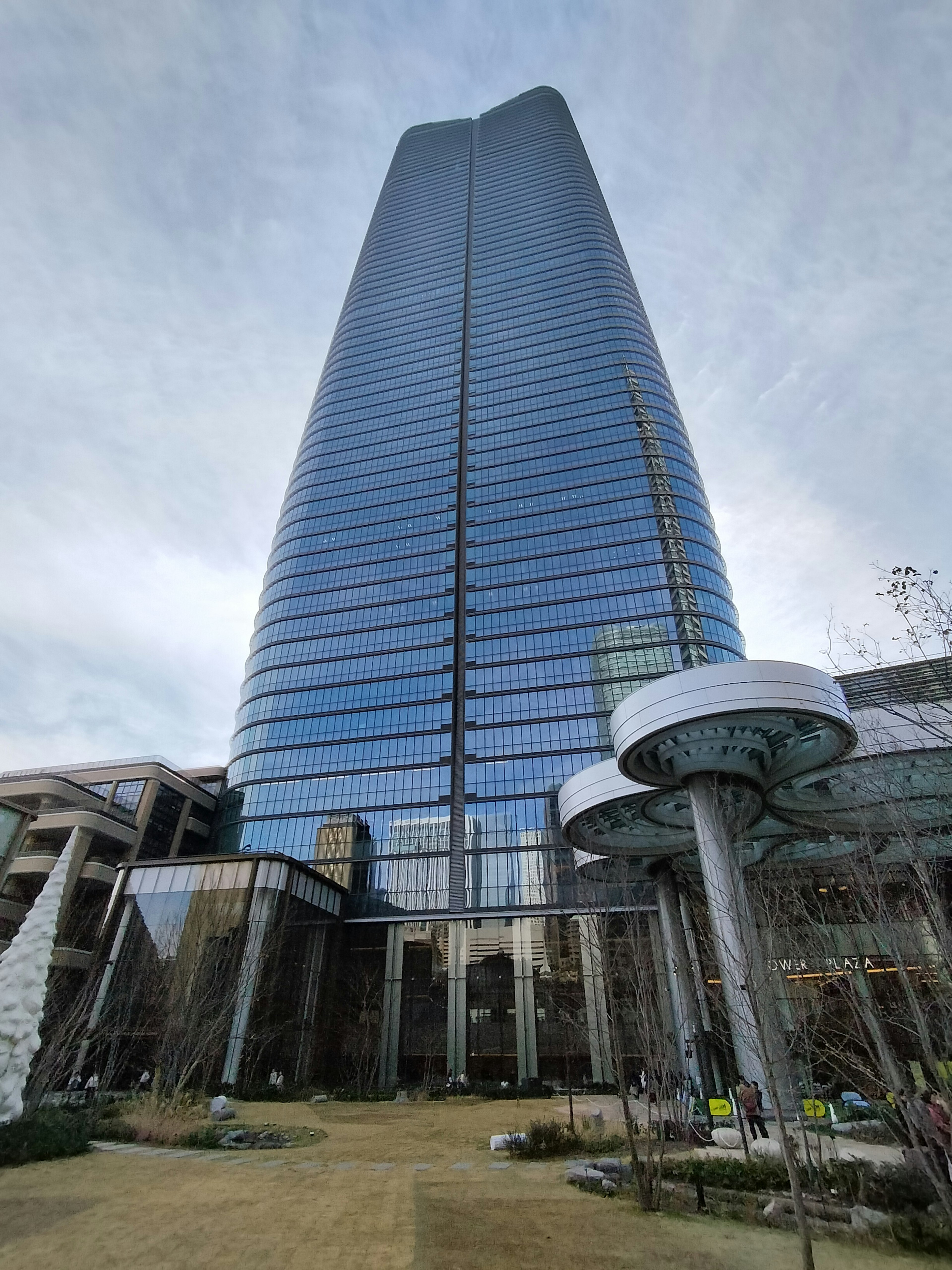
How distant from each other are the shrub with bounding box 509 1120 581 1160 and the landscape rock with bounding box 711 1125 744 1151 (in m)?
3.69

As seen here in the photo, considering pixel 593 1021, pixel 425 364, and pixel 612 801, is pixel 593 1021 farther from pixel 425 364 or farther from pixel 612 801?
pixel 425 364

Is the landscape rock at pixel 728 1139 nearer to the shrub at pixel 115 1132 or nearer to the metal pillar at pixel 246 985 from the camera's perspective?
the shrub at pixel 115 1132

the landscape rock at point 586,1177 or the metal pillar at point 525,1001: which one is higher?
the metal pillar at point 525,1001

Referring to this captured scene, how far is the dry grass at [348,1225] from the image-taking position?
9.52 metres

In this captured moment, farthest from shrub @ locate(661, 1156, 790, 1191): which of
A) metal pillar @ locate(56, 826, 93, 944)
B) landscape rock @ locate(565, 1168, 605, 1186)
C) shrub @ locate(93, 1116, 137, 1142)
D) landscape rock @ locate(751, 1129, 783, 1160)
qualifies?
metal pillar @ locate(56, 826, 93, 944)

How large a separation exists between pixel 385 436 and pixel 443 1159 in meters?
83.7

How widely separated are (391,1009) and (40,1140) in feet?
144

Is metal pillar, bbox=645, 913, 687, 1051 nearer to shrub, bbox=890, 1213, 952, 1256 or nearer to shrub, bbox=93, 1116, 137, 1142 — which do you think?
shrub, bbox=890, 1213, 952, 1256

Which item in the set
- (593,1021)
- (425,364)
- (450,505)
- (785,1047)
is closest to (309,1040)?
(593,1021)

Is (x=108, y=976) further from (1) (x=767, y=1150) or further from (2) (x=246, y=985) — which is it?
(1) (x=767, y=1150)

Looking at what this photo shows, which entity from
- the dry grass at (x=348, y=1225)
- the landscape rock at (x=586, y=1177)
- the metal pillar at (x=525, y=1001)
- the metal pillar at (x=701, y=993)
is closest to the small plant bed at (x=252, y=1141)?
the dry grass at (x=348, y=1225)

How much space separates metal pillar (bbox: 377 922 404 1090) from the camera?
5328cm

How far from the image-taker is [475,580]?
75625mm

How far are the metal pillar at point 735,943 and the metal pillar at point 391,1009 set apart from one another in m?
36.0
